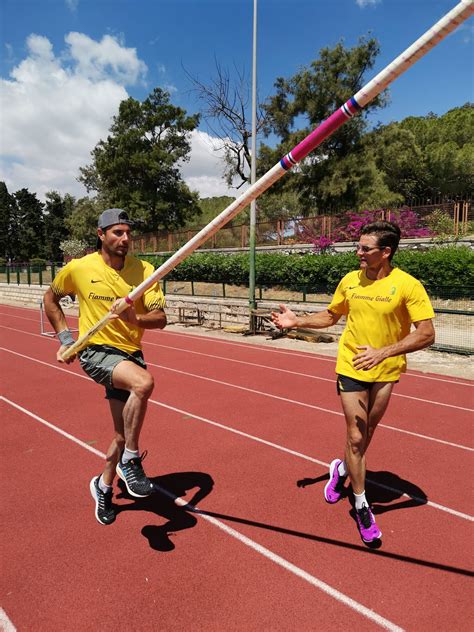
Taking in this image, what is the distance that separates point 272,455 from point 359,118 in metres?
29.0

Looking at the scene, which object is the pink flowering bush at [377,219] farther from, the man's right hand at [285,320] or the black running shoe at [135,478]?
the black running shoe at [135,478]

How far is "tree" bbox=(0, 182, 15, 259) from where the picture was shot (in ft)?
233

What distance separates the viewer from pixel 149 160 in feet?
125

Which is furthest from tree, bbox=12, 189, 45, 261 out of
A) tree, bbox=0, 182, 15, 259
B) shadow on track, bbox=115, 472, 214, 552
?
shadow on track, bbox=115, 472, 214, 552

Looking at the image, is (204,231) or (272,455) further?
(272,455)

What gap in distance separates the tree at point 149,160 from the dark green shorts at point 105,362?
3668cm

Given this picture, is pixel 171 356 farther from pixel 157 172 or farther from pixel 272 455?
pixel 157 172

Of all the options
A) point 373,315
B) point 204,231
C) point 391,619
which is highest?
point 204,231

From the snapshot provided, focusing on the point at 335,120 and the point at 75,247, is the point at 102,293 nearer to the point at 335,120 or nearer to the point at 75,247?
the point at 335,120

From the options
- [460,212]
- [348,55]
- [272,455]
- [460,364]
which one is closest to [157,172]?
A: [348,55]

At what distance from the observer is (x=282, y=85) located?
30.4 metres

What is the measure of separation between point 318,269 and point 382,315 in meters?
15.4

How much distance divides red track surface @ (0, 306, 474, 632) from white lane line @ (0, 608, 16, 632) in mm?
13

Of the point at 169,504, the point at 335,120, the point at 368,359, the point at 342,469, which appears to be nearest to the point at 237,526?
the point at 169,504
